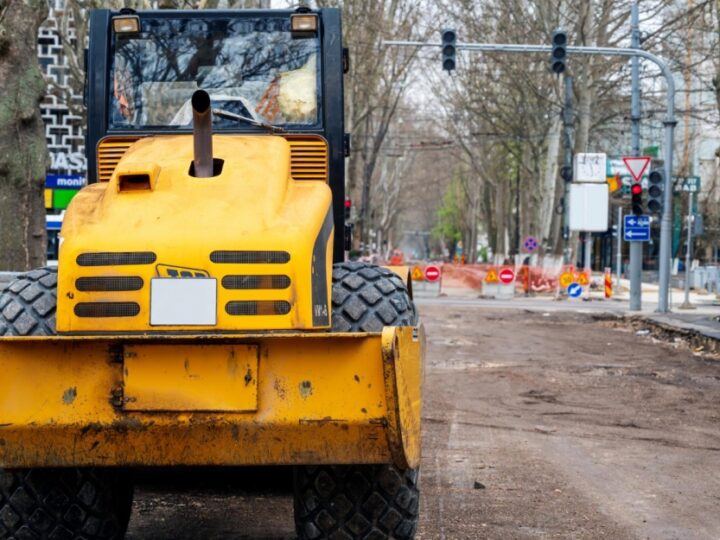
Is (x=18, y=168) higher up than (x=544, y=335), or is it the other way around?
(x=18, y=168)

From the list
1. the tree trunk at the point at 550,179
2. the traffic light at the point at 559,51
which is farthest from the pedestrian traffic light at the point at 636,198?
the tree trunk at the point at 550,179

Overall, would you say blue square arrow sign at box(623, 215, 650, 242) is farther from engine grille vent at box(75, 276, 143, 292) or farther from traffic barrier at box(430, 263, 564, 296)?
engine grille vent at box(75, 276, 143, 292)

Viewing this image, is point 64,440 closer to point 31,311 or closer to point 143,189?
point 31,311

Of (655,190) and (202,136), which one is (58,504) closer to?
(202,136)

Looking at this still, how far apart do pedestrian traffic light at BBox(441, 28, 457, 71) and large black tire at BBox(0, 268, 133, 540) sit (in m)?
22.6

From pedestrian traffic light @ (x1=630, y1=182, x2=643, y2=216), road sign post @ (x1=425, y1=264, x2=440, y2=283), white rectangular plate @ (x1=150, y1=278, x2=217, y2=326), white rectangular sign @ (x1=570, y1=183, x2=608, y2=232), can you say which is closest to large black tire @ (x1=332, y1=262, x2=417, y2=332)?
white rectangular plate @ (x1=150, y1=278, x2=217, y2=326)

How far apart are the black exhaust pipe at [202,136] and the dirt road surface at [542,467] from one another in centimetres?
176

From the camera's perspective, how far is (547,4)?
4353 cm

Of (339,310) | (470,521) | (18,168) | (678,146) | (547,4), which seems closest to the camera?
(339,310)

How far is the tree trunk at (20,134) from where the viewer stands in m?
15.2

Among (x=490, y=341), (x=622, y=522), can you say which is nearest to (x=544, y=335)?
(x=490, y=341)

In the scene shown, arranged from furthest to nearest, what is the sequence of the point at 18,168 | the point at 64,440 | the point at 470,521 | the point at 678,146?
the point at 678,146 → the point at 18,168 → the point at 470,521 → the point at 64,440

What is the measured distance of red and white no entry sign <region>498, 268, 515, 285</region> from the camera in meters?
43.5

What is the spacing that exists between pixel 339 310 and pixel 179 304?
758 mm
